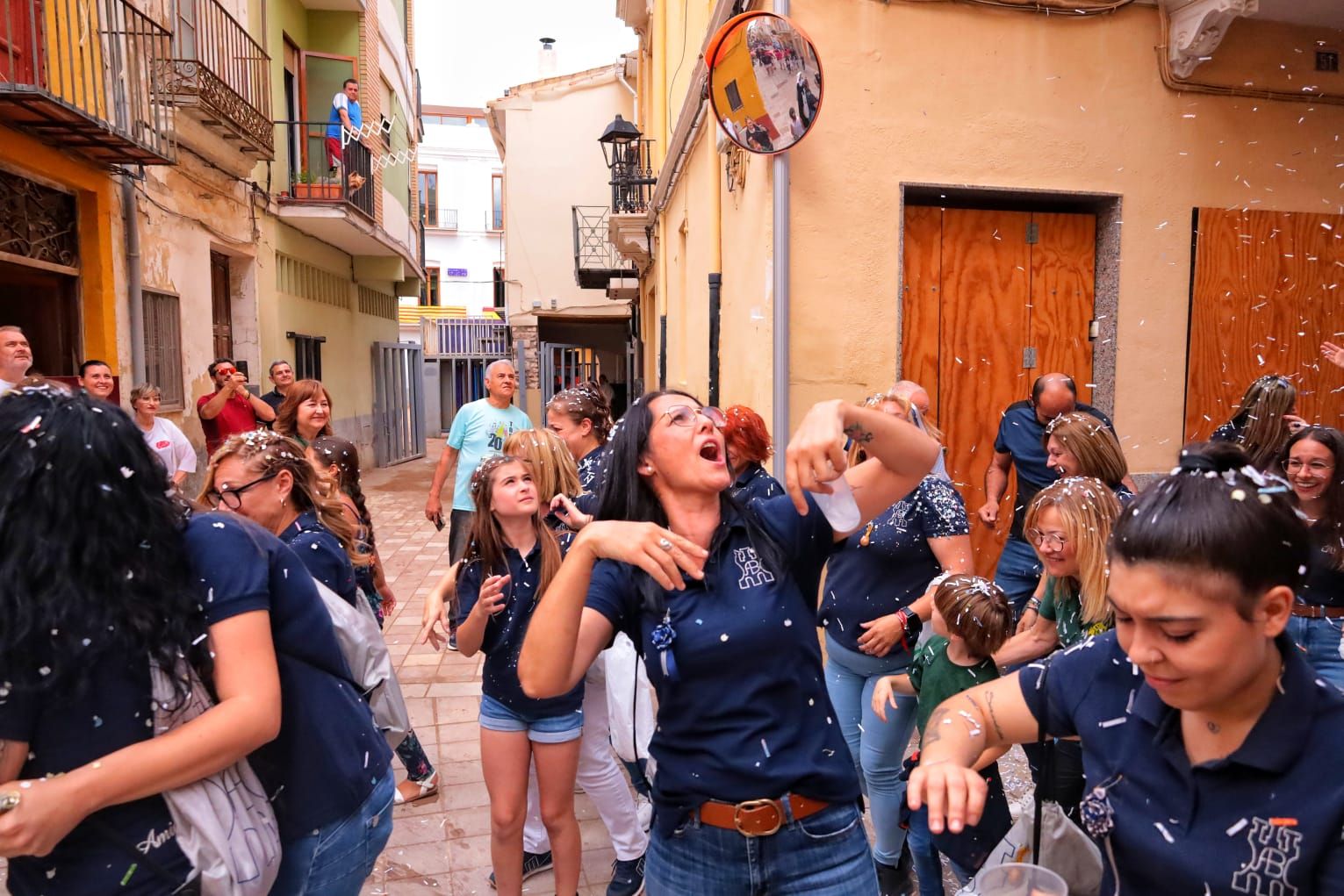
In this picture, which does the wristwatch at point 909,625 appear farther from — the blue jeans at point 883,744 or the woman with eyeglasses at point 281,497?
the woman with eyeglasses at point 281,497

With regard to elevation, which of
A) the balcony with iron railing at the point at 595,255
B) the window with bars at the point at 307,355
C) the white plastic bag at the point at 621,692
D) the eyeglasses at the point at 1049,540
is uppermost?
the balcony with iron railing at the point at 595,255

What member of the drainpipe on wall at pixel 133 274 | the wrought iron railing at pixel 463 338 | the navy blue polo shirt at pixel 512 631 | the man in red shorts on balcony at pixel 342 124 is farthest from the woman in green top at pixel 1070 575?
the wrought iron railing at pixel 463 338

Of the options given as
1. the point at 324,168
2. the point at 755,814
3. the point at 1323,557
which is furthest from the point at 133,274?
the point at 1323,557

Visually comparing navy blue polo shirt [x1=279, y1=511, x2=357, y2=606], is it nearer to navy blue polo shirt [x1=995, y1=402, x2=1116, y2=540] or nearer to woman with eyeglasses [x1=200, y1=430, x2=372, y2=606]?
woman with eyeglasses [x1=200, y1=430, x2=372, y2=606]

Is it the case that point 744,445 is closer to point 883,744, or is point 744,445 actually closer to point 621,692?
point 621,692

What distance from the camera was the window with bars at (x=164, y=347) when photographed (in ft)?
30.7

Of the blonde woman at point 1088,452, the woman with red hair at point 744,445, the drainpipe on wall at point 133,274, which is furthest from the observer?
the drainpipe on wall at point 133,274

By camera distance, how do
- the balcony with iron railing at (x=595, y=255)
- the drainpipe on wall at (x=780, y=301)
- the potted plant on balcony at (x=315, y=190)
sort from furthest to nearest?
the balcony with iron railing at (x=595, y=255) → the potted plant on balcony at (x=315, y=190) → the drainpipe on wall at (x=780, y=301)

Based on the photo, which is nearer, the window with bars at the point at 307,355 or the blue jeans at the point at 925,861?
the blue jeans at the point at 925,861

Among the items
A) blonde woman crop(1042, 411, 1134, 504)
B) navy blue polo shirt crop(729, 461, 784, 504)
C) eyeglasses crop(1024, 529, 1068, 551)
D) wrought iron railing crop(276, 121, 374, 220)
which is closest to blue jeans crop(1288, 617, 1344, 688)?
blonde woman crop(1042, 411, 1134, 504)

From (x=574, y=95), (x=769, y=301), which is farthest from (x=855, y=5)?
(x=574, y=95)

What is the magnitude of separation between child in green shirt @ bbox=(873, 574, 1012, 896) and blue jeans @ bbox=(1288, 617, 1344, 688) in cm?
123

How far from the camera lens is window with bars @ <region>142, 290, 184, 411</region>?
9.35m

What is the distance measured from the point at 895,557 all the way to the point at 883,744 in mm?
704
